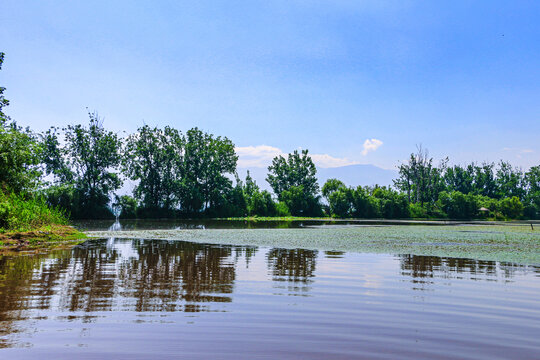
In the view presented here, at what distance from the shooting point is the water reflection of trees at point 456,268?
1038 cm

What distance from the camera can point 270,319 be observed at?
5.72 m

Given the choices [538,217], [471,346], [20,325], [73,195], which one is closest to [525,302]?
[471,346]

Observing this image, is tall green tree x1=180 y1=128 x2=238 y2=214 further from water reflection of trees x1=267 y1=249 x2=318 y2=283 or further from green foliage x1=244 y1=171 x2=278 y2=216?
water reflection of trees x1=267 y1=249 x2=318 y2=283

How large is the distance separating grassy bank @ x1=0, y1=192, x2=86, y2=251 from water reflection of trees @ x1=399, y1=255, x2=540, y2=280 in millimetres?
13817

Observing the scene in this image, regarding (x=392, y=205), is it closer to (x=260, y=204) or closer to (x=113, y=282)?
(x=260, y=204)

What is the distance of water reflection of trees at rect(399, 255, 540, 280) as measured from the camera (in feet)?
34.1

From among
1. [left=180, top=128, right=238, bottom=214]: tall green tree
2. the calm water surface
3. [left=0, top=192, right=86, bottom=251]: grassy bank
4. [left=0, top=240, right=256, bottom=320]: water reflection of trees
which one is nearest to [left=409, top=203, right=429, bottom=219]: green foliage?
[left=180, top=128, right=238, bottom=214]: tall green tree

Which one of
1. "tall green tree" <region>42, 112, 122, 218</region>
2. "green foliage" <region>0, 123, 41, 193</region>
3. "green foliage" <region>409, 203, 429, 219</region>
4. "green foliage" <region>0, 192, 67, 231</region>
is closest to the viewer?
"green foliage" <region>0, 192, 67, 231</region>

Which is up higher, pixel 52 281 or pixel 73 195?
pixel 73 195

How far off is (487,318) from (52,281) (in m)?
8.30

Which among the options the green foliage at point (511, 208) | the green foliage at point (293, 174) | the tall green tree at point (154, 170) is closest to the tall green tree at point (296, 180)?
the green foliage at point (293, 174)

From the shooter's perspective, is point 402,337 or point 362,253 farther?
point 362,253

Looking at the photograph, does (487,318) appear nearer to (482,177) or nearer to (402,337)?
(402,337)

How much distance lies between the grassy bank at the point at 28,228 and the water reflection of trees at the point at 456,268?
13817 mm
